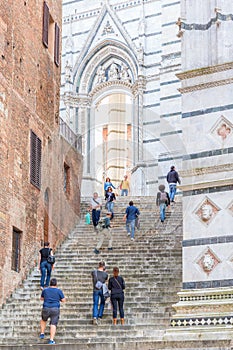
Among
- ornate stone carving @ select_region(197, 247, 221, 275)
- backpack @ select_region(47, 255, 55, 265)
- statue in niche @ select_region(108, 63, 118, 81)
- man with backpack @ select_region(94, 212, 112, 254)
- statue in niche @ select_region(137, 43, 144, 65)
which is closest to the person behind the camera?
ornate stone carving @ select_region(197, 247, 221, 275)

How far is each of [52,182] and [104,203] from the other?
9.76ft

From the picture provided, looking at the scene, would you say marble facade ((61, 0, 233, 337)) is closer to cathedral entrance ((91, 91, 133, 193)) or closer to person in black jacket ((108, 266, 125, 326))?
cathedral entrance ((91, 91, 133, 193))

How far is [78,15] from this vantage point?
119ft

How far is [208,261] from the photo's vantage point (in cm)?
1568

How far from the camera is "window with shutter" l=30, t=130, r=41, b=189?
2244 centimetres

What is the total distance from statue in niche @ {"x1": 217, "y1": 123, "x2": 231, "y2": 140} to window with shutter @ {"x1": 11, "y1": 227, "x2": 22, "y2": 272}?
6.79m

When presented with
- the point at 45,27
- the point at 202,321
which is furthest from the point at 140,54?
the point at 202,321

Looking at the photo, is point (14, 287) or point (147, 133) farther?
point (147, 133)

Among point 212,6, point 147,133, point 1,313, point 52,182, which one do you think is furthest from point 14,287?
point 147,133

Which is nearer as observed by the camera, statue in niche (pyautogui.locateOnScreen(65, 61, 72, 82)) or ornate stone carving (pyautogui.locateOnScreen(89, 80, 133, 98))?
ornate stone carving (pyautogui.locateOnScreen(89, 80, 133, 98))

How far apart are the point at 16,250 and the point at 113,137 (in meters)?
16.5

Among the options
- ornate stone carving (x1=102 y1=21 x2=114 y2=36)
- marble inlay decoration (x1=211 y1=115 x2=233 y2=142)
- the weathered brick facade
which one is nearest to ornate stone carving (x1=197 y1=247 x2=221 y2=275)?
marble inlay decoration (x1=211 y1=115 x2=233 y2=142)

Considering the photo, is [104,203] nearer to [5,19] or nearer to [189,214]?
[5,19]

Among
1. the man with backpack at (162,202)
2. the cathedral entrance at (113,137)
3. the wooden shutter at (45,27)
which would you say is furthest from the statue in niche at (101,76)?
the man with backpack at (162,202)
